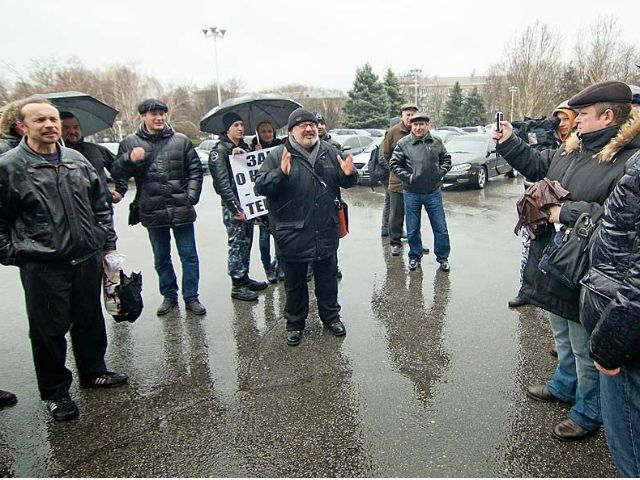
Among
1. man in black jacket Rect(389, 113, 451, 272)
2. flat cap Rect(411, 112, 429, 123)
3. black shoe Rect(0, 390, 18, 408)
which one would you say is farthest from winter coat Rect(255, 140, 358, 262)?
black shoe Rect(0, 390, 18, 408)

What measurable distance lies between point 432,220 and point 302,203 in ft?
8.55

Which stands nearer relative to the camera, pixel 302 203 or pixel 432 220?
pixel 302 203

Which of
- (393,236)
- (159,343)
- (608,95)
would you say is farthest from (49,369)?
(393,236)

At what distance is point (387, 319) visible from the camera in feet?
14.9

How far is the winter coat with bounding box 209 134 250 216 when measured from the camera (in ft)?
16.1

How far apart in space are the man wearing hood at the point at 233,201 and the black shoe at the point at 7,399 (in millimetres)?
2336

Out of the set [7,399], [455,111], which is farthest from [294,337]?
[455,111]

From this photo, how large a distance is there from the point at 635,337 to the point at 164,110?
165 inches

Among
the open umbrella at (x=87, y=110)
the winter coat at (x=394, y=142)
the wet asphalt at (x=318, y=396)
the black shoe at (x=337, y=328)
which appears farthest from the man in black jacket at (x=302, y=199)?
the winter coat at (x=394, y=142)

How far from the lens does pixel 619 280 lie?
1.64 metres

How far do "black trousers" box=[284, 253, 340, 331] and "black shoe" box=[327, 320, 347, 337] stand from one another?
4 centimetres

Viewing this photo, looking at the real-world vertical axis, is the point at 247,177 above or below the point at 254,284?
above

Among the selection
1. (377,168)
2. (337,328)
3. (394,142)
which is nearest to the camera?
(337,328)

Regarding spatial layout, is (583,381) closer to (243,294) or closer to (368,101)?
(243,294)
